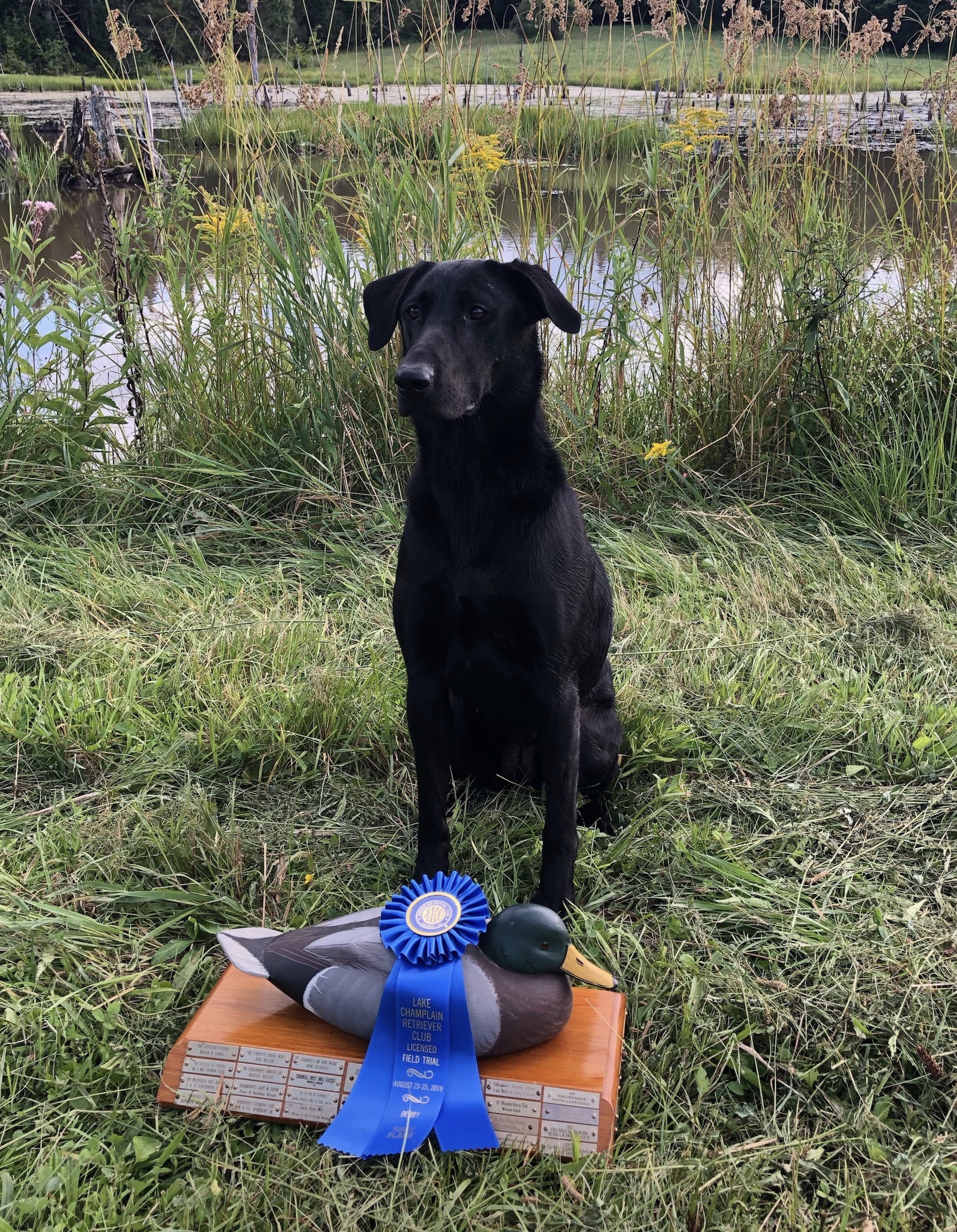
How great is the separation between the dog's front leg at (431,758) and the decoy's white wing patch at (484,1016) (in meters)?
0.41

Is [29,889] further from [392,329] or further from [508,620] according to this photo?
[392,329]

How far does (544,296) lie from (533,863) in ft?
3.88

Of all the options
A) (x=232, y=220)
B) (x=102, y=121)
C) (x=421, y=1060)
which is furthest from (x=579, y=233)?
(x=102, y=121)

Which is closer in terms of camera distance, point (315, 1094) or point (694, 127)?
point (315, 1094)

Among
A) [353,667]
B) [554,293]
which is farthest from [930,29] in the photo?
[353,667]

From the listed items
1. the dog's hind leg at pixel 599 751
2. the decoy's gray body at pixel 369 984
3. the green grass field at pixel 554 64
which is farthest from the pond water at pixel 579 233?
the decoy's gray body at pixel 369 984

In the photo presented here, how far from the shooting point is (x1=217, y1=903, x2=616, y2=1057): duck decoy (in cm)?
157

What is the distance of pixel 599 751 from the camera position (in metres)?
2.26

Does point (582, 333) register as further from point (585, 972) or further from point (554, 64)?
point (585, 972)

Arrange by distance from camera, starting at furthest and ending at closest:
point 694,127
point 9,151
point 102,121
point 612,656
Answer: point 102,121 < point 9,151 < point 694,127 < point 612,656

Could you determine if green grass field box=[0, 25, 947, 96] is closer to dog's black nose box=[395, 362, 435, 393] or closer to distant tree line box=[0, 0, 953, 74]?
distant tree line box=[0, 0, 953, 74]

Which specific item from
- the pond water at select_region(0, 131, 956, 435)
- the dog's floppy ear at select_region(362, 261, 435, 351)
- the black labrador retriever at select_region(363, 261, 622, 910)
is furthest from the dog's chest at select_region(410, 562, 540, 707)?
the pond water at select_region(0, 131, 956, 435)

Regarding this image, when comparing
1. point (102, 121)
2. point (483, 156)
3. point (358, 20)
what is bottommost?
point (483, 156)

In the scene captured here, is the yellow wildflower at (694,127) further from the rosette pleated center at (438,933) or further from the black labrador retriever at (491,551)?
the rosette pleated center at (438,933)
